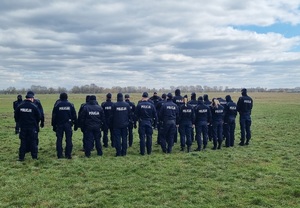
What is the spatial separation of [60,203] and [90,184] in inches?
60.7

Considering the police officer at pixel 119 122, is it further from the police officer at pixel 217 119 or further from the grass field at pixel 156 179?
the police officer at pixel 217 119

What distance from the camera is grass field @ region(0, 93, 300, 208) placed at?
7.54 metres

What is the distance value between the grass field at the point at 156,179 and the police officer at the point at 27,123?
617 mm

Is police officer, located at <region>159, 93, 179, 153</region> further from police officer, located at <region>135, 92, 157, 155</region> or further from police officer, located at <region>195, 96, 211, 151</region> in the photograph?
police officer, located at <region>195, 96, 211, 151</region>

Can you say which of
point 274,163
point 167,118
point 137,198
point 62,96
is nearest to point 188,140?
point 167,118

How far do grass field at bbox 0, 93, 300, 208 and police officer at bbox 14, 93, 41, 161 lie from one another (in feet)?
2.02

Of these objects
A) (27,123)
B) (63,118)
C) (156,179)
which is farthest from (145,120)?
(27,123)

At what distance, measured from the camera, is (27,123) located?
39.1ft

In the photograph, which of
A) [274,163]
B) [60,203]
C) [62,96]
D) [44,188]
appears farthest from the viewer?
[62,96]

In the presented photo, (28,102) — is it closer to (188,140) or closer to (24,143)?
(24,143)

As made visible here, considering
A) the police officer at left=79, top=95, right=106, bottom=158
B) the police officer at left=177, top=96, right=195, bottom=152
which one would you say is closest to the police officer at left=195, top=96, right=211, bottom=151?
the police officer at left=177, top=96, right=195, bottom=152

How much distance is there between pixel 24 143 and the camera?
1200 centimetres

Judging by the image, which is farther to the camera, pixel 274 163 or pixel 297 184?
pixel 274 163

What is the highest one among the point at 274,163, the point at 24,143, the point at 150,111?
the point at 150,111
